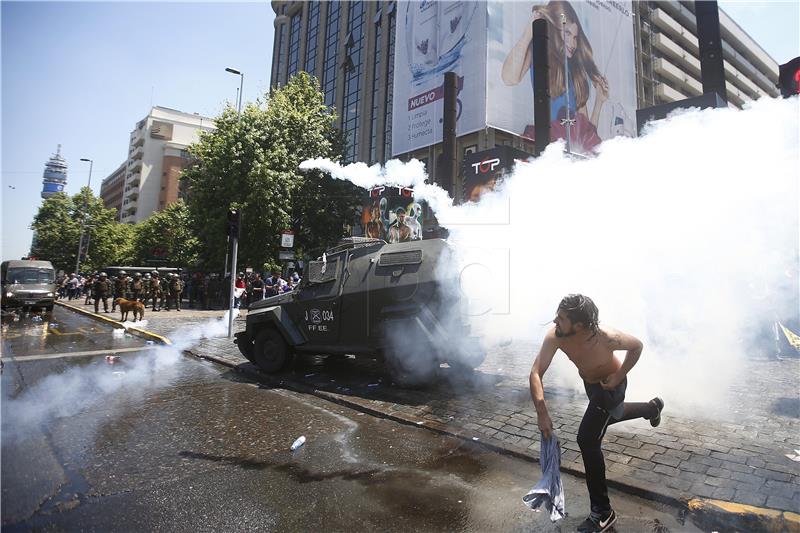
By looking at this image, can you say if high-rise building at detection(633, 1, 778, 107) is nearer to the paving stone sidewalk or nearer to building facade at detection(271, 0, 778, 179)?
building facade at detection(271, 0, 778, 179)

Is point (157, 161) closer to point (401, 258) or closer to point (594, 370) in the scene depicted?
point (401, 258)

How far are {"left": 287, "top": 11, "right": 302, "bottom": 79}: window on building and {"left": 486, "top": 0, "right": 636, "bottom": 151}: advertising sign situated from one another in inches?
1445

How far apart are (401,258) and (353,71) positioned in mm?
47200

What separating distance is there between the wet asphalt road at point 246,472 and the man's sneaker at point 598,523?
0.09 metres

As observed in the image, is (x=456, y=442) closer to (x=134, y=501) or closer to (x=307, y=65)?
(x=134, y=501)

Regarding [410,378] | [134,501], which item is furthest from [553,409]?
[134,501]

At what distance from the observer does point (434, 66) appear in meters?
32.3

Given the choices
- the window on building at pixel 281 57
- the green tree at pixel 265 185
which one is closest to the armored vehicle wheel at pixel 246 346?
the green tree at pixel 265 185

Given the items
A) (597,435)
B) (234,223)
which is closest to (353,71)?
(234,223)

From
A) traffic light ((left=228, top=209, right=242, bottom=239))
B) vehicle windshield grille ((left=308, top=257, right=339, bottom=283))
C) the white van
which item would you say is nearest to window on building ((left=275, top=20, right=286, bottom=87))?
the white van

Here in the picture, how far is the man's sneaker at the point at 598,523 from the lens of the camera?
9.34 feet

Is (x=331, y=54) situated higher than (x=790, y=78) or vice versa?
(x=331, y=54)

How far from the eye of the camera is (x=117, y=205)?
102188 millimetres

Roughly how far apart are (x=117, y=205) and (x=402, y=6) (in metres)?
96.7
